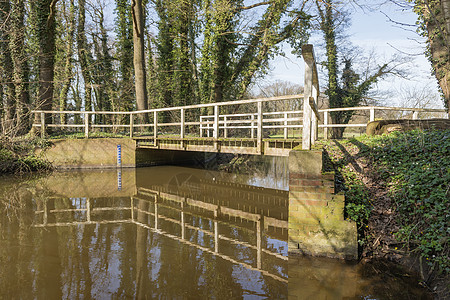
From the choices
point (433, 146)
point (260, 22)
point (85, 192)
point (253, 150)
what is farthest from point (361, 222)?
point (260, 22)

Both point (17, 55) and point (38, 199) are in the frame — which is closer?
point (38, 199)

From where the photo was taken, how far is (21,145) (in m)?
10.4

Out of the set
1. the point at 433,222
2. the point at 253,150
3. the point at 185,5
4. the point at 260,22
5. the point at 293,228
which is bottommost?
the point at 293,228

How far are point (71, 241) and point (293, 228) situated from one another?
3247 millimetres

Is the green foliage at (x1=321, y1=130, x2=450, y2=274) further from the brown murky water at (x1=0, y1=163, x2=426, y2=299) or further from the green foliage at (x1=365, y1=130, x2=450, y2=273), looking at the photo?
the brown murky water at (x1=0, y1=163, x2=426, y2=299)

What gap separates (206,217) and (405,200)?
3335mm

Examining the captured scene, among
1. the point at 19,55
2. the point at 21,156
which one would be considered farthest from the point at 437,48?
the point at 19,55

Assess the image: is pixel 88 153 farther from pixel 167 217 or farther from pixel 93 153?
pixel 167 217

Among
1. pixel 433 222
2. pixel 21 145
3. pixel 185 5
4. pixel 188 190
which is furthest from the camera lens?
pixel 185 5

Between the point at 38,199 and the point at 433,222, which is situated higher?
the point at 433,222

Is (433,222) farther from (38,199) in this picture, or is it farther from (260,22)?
(260,22)

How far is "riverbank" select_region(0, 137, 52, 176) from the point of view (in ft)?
32.1

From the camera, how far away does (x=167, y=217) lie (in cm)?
542

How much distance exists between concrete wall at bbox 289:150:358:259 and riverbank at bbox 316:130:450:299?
0.72ft
